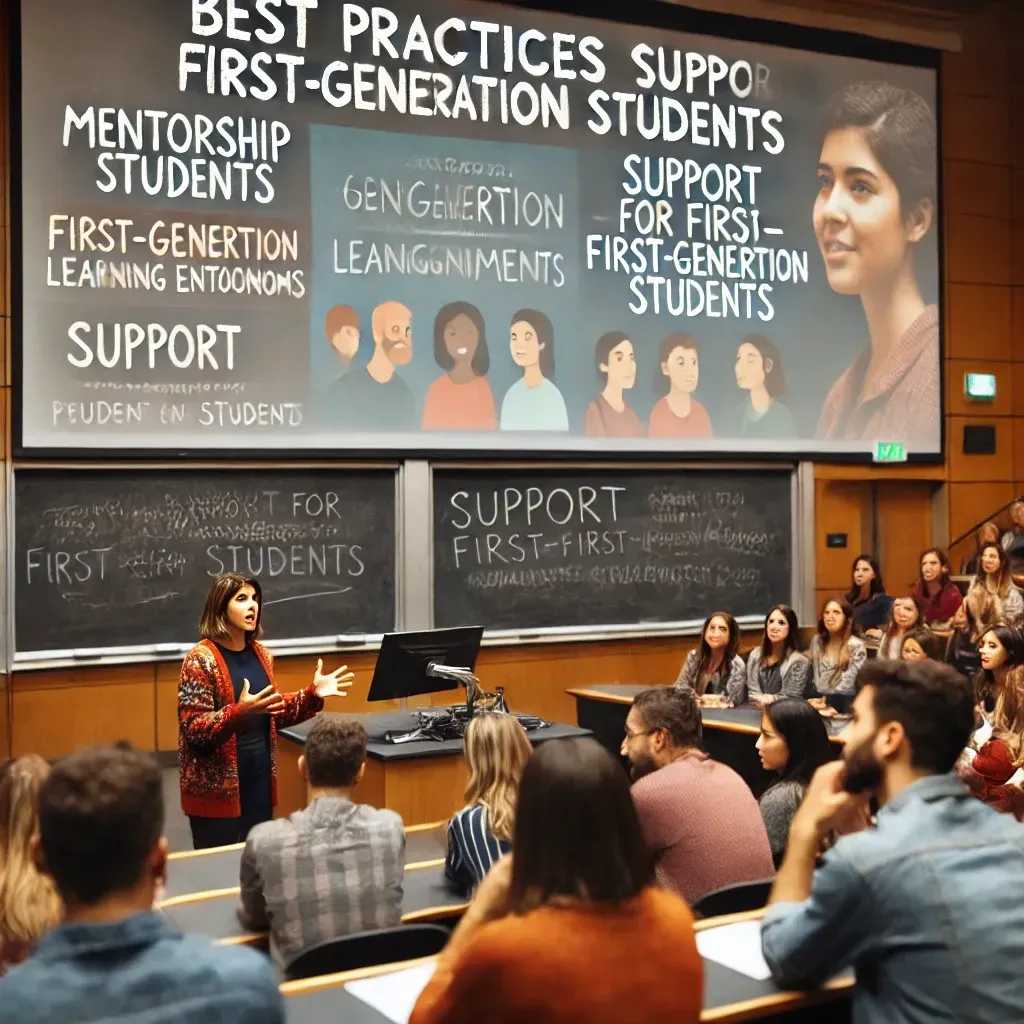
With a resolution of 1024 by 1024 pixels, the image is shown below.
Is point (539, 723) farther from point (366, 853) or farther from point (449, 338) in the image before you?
point (449, 338)

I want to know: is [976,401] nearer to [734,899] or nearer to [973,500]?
[973,500]

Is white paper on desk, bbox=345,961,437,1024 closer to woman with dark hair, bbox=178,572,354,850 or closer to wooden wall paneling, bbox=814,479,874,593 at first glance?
woman with dark hair, bbox=178,572,354,850

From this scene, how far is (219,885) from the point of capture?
326cm

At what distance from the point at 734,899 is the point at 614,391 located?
5.56 meters

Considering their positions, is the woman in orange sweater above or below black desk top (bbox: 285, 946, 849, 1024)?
above

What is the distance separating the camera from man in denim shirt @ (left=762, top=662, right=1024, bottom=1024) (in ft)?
5.83

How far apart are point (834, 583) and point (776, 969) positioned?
7.14 metres

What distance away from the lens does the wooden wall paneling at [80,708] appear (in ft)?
22.0

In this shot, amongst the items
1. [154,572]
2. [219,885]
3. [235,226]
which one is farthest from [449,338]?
[219,885]

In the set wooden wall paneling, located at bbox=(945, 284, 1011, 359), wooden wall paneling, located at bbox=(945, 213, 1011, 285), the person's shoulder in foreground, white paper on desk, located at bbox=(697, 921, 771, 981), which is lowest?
white paper on desk, located at bbox=(697, 921, 771, 981)

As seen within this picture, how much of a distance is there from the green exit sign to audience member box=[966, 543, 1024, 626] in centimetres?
132

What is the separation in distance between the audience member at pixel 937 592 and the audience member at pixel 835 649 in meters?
1.53

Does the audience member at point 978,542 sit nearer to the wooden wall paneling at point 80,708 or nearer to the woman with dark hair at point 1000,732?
the woman with dark hair at point 1000,732

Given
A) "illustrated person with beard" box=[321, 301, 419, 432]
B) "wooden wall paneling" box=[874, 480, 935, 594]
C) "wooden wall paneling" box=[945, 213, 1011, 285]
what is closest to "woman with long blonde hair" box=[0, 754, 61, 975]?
"illustrated person with beard" box=[321, 301, 419, 432]
